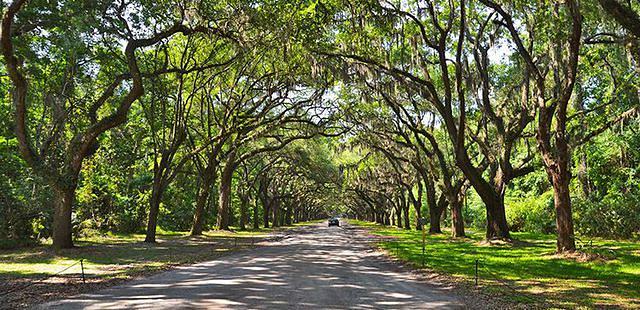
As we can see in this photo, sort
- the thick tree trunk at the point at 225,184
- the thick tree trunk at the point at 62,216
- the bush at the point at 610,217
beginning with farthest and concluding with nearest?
1. the thick tree trunk at the point at 225,184
2. the bush at the point at 610,217
3. the thick tree trunk at the point at 62,216

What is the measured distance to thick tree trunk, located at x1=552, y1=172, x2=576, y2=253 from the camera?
13984 mm

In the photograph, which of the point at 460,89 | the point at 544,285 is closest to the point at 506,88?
the point at 460,89

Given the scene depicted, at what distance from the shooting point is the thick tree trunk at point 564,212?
1398 centimetres

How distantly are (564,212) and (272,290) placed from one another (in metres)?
10.4

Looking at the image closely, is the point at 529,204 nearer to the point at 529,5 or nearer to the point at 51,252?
the point at 529,5

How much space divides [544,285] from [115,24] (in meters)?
14.5

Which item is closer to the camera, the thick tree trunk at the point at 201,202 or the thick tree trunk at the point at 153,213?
the thick tree trunk at the point at 153,213

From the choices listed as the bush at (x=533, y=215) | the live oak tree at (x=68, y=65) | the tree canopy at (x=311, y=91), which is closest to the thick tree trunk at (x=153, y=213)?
the tree canopy at (x=311, y=91)

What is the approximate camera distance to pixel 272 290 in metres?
8.45

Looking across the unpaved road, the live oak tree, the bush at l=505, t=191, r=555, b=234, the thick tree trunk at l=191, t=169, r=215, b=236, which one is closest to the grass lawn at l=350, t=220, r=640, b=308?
the unpaved road

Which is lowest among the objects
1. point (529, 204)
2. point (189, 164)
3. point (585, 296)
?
point (585, 296)

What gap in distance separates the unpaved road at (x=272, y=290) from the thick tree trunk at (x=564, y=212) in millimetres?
6026

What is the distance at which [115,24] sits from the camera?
14.5 meters

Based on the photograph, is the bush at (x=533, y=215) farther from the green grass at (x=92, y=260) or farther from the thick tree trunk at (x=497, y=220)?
the green grass at (x=92, y=260)
